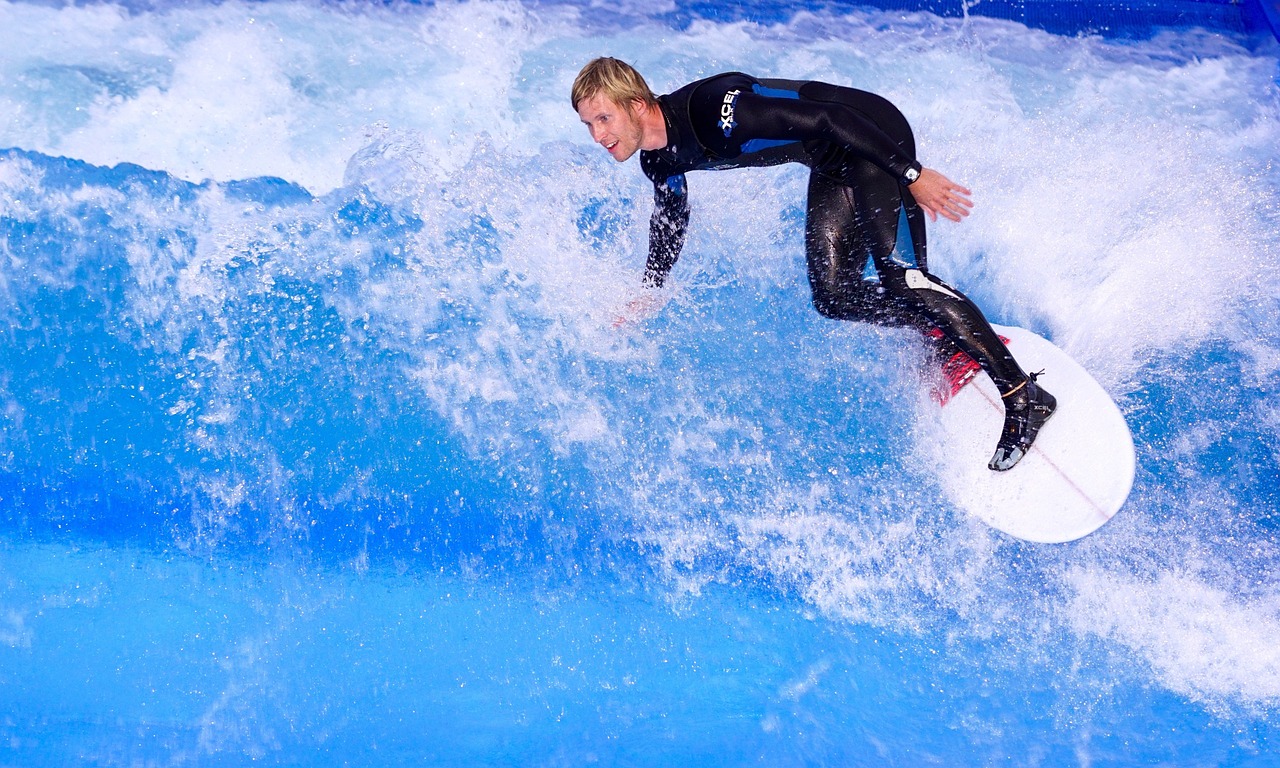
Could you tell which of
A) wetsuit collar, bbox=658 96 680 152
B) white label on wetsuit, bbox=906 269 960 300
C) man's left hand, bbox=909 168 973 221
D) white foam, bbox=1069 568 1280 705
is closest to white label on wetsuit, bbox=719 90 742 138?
wetsuit collar, bbox=658 96 680 152

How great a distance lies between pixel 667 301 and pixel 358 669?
5.01 ft

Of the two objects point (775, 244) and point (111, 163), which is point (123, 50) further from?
point (775, 244)

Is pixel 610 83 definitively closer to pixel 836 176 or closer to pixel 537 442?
pixel 836 176

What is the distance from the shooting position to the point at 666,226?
256 centimetres

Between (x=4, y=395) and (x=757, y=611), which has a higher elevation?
(x=4, y=395)

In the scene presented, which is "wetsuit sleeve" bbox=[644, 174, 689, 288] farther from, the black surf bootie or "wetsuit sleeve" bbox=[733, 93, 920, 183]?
the black surf bootie

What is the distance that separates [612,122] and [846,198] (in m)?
0.70

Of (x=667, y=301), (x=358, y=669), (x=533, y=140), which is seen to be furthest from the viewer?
(x=533, y=140)

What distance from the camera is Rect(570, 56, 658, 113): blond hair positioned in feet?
6.76

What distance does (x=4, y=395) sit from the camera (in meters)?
2.92

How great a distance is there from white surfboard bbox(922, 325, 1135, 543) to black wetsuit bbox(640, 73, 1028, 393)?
255mm

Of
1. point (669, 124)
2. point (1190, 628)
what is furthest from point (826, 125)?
point (1190, 628)

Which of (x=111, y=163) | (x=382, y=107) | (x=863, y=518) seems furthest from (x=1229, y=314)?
(x=111, y=163)

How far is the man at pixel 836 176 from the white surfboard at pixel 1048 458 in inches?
3.5
